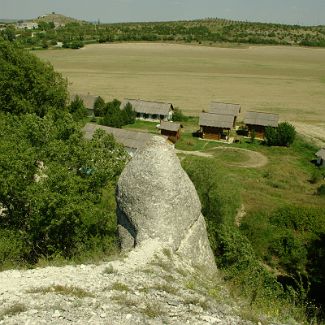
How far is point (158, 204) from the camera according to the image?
16.7 metres

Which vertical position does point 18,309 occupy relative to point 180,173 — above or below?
below

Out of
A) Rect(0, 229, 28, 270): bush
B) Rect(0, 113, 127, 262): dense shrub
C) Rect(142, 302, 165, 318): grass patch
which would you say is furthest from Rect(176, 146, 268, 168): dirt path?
Rect(142, 302, 165, 318): grass patch

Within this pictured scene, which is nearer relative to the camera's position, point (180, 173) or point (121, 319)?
point (121, 319)

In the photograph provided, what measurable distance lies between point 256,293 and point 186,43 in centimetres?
17748

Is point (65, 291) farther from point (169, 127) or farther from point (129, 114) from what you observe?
point (129, 114)

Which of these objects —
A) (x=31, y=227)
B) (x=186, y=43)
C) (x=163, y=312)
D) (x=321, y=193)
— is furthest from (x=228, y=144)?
(x=186, y=43)

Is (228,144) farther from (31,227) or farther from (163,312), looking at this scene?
(163,312)

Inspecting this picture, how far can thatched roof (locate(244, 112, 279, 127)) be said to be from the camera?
61.8 metres

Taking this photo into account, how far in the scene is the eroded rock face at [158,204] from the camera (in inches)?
655

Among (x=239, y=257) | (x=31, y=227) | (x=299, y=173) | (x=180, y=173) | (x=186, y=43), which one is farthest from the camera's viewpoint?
(x=186, y=43)

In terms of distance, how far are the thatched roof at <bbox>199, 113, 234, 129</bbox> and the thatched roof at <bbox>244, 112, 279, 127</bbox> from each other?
3507 mm

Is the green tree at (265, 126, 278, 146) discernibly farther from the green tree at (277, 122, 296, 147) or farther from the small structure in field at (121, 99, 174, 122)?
the small structure in field at (121, 99, 174, 122)

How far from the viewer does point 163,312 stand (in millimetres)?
12258

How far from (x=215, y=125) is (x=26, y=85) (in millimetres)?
26645
